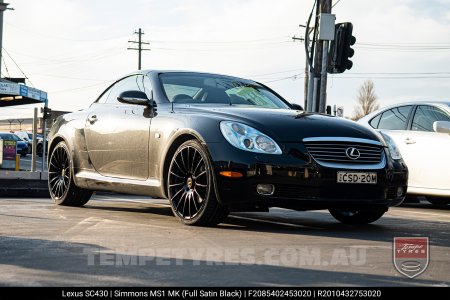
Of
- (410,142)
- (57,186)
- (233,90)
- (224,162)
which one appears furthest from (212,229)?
(410,142)

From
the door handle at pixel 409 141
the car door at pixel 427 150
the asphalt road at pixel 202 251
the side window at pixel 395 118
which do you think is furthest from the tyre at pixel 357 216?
the side window at pixel 395 118

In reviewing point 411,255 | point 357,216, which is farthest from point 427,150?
point 411,255

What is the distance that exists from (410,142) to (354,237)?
15.2 feet

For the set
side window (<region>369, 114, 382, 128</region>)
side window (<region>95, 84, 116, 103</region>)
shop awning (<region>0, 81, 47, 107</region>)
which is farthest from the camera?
shop awning (<region>0, 81, 47, 107</region>)

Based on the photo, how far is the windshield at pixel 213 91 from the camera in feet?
25.9

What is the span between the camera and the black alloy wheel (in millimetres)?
7695

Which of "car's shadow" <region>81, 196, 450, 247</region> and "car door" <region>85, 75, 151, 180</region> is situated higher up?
"car door" <region>85, 75, 151, 180</region>

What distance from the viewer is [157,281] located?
163 inches

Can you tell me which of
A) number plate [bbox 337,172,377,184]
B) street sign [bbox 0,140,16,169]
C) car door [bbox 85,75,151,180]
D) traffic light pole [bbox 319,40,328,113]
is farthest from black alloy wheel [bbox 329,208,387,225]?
street sign [bbox 0,140,16,169]

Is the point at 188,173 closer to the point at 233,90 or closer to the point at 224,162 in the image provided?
the point at 224,162

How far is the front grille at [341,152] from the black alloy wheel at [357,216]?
31.9 inches

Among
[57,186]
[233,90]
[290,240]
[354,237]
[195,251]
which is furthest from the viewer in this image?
[57,186]

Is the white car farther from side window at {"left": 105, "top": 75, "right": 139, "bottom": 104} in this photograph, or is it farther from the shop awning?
the shop awning

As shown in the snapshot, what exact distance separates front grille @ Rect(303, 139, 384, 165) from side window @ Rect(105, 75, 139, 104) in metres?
2.59
